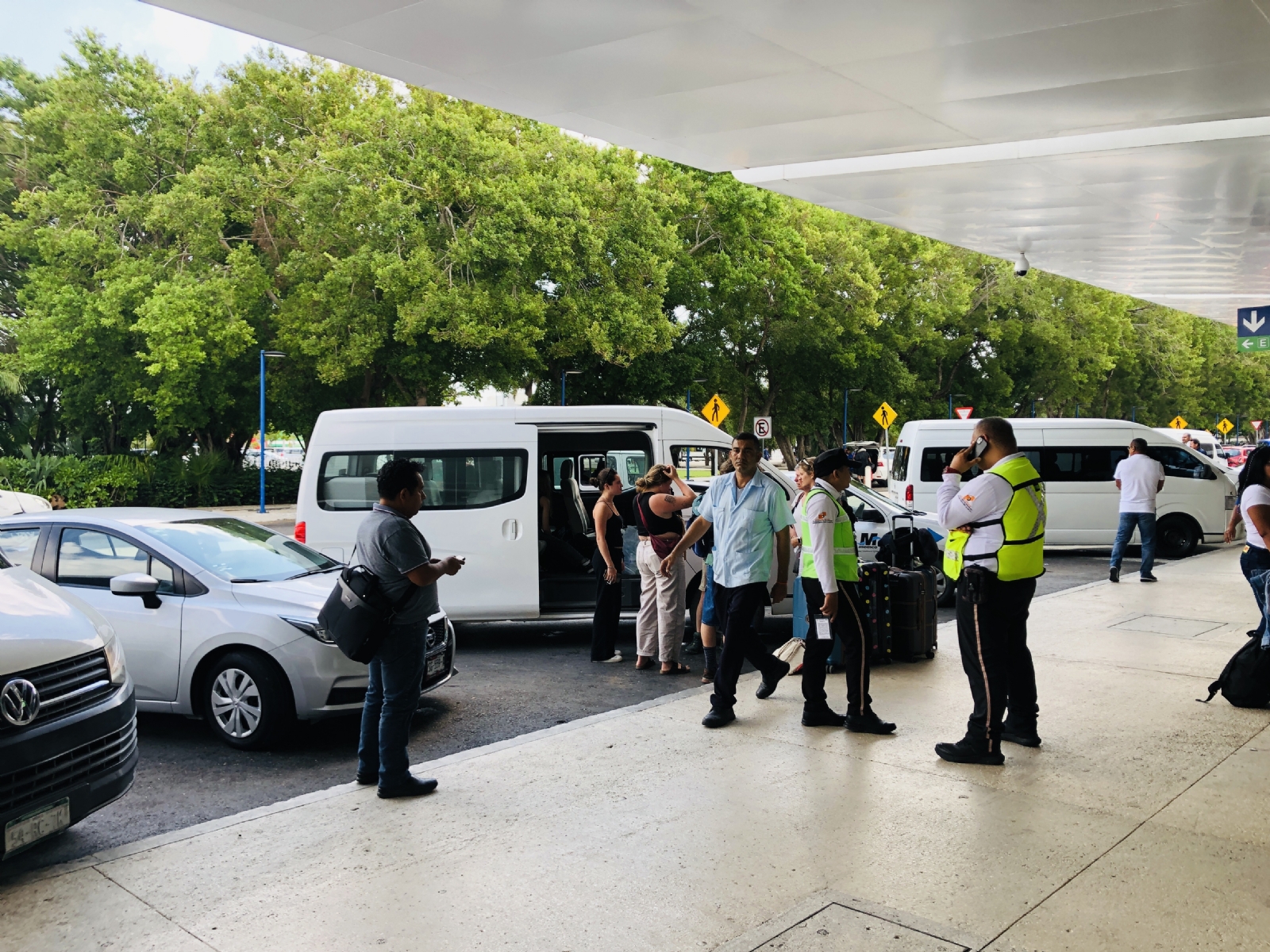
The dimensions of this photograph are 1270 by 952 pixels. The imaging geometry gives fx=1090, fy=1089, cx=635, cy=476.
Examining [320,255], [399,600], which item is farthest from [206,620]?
[320,255]

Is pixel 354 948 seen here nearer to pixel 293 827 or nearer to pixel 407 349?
pixel 293 827

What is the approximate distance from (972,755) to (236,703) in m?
4.30

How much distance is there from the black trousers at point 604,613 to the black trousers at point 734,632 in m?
2.57

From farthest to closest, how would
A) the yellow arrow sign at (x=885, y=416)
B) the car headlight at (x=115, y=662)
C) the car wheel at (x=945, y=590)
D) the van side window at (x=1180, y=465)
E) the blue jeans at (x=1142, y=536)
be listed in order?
the yellow arrow sign at (x=885, y=416) < the van side window at (x=1180, y=465) < the blue jeans at (x=1142, y=536) < the car wheel at (x=945, y=590) < the car headlight at (x=115, y=662)

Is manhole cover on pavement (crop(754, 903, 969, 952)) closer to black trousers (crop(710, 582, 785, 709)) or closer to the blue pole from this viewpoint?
black trousers (crop(710, 582, 785, 709))

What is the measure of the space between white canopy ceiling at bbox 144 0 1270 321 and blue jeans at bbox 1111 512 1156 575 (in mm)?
3850

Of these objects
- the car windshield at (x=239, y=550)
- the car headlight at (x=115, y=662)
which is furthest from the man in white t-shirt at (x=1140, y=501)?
the car headlight at (x=115, y=662)

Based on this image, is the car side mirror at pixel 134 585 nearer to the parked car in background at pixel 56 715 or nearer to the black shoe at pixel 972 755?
the parked car in background at pixel 56 715

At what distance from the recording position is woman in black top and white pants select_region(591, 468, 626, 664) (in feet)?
30.4

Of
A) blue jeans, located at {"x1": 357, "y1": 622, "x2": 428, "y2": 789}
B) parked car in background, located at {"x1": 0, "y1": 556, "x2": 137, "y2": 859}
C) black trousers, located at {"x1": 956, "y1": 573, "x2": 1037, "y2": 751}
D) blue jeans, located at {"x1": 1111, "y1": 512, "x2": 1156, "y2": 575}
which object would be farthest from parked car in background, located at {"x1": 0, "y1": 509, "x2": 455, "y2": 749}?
blue jeans, located at {"x1": 1111, "y1": 512, "x2": 1156, "y2": 575}

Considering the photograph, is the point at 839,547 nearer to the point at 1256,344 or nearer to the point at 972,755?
the point at 972,755

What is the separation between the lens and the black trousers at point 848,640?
6.39m

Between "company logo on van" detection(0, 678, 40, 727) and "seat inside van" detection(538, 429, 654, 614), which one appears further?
"seat inside van" detection(538, 429, 654, 614)

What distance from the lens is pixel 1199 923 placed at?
386 centimetres
